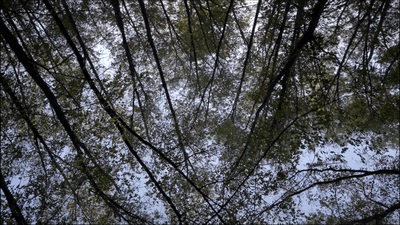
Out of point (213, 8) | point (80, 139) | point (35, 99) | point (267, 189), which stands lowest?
point (267, 189)

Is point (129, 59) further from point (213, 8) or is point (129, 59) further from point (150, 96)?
point (213, 8)

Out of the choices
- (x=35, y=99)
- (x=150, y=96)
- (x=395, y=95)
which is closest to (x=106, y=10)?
(x=150, y=96)

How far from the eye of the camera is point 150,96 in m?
8.59

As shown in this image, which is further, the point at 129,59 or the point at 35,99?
the point at 129,59

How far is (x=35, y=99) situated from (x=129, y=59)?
7.85 ft

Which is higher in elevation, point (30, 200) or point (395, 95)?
point (395, 95)

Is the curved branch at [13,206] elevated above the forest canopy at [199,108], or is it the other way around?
the forest canopy at [199,108]

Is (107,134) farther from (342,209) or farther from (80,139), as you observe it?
(342,209)

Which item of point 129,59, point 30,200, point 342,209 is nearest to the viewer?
point 30,200

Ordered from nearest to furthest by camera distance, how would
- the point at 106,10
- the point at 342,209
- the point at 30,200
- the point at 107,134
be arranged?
the point at 30,200, the point at 107,134, the point at 342,209, the point at 106,10

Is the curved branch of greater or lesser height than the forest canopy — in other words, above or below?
below

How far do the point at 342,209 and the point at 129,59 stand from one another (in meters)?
5.88

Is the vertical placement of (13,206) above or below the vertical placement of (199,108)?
below

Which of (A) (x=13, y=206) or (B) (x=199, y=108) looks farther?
(B) (x=199, y=108)
